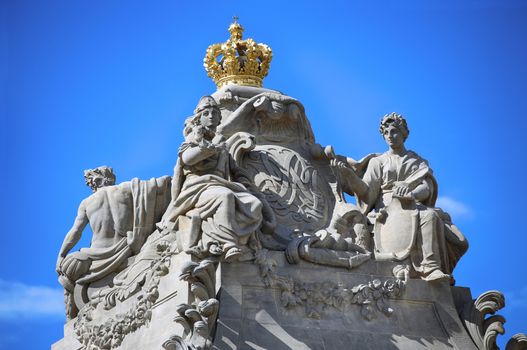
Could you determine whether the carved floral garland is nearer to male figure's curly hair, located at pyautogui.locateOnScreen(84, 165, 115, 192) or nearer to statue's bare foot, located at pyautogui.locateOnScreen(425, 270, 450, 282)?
male figure's curly hair, located at pyautogui.locateOnScreen(84, 165, 115, 192)

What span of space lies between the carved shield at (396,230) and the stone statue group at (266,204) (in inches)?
0.8

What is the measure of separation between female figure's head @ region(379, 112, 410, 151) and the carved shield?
3.48ft

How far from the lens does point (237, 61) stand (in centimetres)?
2038

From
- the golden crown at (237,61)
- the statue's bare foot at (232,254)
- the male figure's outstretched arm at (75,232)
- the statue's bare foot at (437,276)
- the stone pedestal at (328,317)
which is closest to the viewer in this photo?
the stone pedestal at (328,317)

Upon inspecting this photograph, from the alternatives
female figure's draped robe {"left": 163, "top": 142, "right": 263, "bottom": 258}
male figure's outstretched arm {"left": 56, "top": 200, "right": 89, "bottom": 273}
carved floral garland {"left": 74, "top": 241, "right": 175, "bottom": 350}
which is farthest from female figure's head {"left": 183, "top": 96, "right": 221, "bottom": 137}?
male figure's outstretched arm {"left": 56, "top": 200, "right": 89, "bottom": 273}

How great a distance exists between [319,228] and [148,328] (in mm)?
2973

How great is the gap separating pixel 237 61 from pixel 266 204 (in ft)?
12.7

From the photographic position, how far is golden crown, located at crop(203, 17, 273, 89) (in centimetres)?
2030

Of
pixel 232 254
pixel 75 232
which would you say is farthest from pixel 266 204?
pixel 75 232

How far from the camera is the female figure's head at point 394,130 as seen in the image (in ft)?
61.1

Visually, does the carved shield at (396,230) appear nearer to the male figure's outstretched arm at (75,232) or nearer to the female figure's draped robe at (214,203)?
the female figure's draped robe at (214,203)

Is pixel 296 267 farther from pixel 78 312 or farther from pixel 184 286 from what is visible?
pixel 78 312

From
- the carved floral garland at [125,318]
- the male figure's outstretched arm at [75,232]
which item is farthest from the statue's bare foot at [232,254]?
the male figure's outstretched arm at [75,232]

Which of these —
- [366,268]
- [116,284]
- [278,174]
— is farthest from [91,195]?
[366,268]
